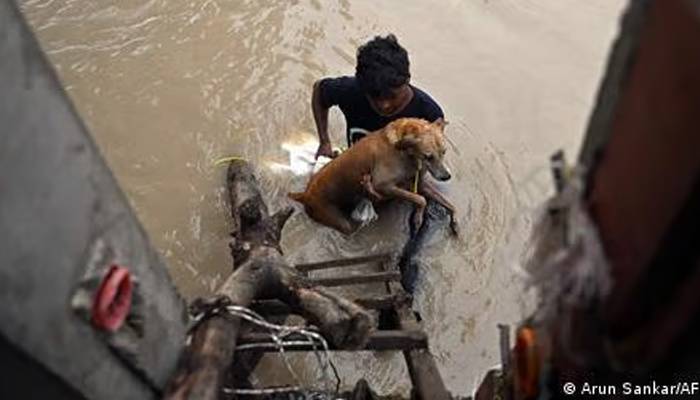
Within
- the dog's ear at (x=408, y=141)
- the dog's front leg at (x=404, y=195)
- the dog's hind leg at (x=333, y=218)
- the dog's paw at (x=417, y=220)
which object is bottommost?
the dog's hind leg at (x=333, y=218)

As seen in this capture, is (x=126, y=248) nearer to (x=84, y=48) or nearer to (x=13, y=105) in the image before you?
(x=13, y=105)

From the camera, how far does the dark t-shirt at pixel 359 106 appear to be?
4.80m

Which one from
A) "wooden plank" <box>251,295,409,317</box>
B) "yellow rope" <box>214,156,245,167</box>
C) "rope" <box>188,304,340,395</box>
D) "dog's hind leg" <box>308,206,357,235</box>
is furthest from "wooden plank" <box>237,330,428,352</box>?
"yellow rope" <box>214,156,245,167</box>

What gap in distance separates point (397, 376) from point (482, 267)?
1.05 m

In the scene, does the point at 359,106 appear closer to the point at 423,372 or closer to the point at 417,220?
the point at 417,220

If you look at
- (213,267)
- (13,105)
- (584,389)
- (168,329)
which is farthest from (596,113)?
(213,267)

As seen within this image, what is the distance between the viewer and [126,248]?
7.16 ft

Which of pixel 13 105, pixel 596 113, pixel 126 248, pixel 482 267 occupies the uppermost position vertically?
pixel 596 113

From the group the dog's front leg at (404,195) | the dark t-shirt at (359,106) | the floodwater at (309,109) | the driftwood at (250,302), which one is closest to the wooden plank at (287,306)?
the driftwood at (250,302)

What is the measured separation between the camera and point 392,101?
468cm

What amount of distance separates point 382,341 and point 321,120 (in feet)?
7.48

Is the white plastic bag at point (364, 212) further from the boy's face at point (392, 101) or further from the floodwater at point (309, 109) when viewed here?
the boy's face at point (392, 101)

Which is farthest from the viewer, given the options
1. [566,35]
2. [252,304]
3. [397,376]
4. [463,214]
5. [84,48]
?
[566,35]

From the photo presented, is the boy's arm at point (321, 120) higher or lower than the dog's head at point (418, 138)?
lower
